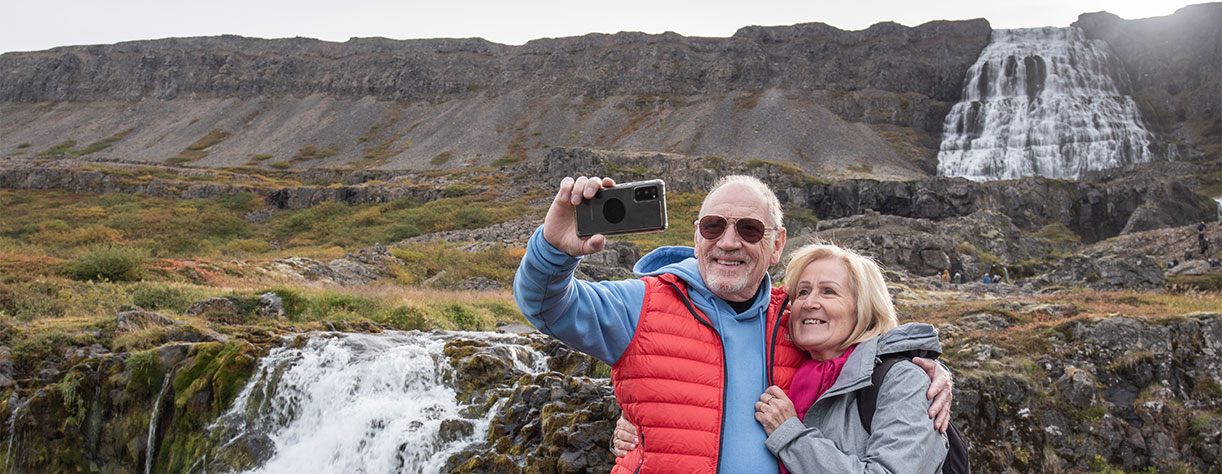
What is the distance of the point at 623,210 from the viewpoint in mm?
2859

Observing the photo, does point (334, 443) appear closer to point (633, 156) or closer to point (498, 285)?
point (498, 285)

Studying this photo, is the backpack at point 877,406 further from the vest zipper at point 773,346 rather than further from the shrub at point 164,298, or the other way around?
the shrub at point 164,298

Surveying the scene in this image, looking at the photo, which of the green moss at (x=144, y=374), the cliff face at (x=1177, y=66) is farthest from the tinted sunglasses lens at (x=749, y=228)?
the cliff face at (x=1177, y=66)

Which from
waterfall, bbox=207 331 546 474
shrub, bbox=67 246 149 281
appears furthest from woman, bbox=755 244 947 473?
shrub, bbox=67 246 149 281

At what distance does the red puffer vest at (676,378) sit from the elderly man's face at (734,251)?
0.52 feet

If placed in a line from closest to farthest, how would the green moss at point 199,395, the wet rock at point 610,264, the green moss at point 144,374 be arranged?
the green moss at point 199,395
the green moss at point 144,374
the wet rock at point 610,264

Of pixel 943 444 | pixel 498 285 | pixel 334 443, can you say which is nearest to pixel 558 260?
pixel 943 444

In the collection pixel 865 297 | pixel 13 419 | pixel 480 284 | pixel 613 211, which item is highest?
pixel 613 211

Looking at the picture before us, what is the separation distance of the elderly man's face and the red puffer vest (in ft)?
0.52

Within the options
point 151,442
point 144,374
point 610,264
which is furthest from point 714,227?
point 610,264

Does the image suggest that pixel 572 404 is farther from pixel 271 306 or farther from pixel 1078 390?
pixel 271 306

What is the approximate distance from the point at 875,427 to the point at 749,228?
1.02 metres

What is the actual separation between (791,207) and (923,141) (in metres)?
43.4

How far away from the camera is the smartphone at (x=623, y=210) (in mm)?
2803
